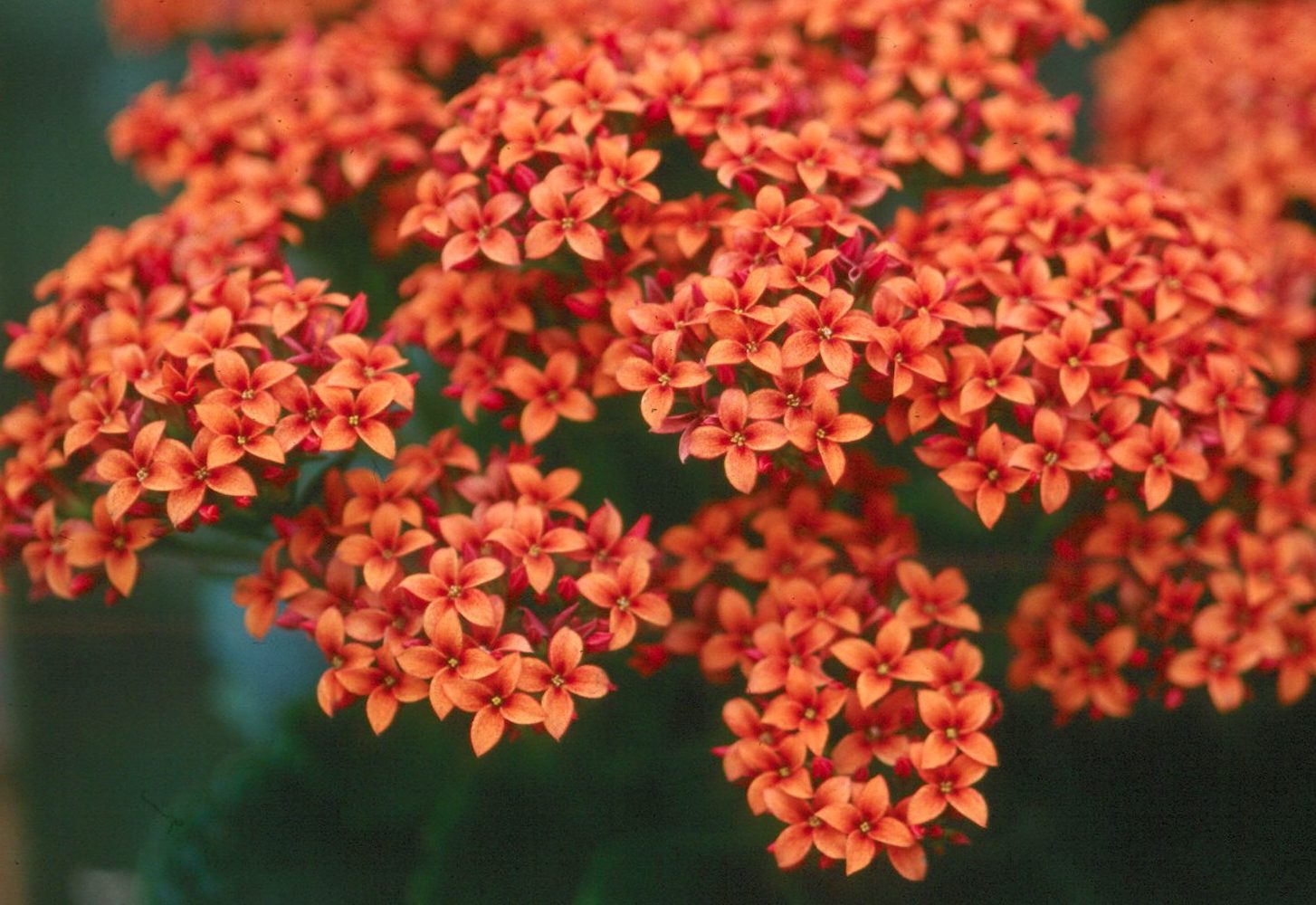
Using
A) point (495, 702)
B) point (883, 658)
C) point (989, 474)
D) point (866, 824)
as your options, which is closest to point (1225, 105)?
point (989, 474)

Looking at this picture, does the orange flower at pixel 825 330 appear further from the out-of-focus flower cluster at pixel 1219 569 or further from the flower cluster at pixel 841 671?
the out-of-focus flower cluster at pixel 1219 569

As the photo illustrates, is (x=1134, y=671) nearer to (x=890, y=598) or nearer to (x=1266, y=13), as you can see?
(x=890, y=598)

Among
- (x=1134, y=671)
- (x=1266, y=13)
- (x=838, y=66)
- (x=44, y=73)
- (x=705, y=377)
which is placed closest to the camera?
(x=705, y=377)

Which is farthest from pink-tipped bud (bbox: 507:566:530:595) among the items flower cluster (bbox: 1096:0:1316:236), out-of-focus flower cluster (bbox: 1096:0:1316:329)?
flower cluster (bbox: 1096:0:1316:236)

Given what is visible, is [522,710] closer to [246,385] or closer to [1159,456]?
[246,385]

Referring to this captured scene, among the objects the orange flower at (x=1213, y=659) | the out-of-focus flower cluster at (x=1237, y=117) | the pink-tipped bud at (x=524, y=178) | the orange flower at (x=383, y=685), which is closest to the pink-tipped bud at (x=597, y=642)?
the orange flower at (x=383, y=685)

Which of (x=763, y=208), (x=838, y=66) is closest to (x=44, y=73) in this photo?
(x=838, y=66)
